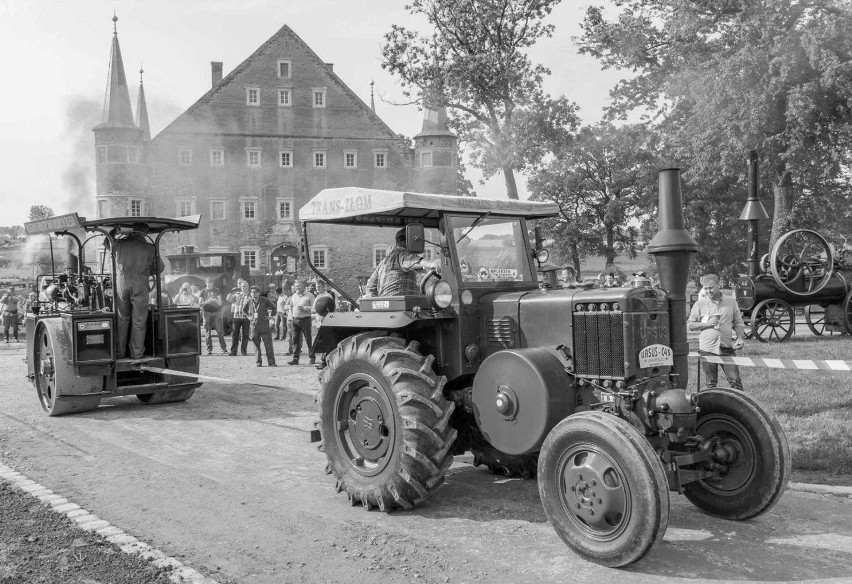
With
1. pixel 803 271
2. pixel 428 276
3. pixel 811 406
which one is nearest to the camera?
pixel 428 276

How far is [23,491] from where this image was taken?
583 centimetres

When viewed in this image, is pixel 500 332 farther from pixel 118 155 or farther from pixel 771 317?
pixel 118 155

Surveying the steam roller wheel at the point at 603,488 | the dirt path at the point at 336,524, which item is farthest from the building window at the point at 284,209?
the steam roller wheel at the point at 603,488

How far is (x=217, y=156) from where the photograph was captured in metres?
49.8

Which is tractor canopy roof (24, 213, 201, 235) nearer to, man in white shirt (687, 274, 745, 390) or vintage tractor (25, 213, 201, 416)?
vintage tractor (25, 213, 201, 416)

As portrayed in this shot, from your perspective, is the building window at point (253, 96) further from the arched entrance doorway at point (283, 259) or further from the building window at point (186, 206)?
the arched entrance doorway at point (283, 259)

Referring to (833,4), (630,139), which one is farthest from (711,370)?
(630,139)

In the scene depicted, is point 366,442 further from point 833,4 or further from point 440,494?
point 833,4

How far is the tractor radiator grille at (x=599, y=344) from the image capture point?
186 inches

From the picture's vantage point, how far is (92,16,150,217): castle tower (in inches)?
1831

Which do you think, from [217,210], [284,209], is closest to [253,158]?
[284,209]

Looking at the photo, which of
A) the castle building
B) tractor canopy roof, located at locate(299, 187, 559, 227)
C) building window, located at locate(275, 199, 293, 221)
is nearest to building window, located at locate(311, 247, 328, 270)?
the castle building

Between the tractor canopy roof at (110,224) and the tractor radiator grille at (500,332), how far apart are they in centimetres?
555

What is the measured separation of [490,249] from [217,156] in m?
46.8
